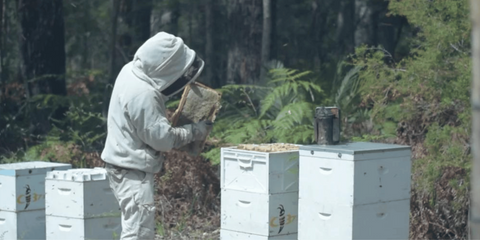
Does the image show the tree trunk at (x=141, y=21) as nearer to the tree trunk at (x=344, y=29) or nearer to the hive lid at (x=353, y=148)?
the tree trunk at (x=344, y=29)

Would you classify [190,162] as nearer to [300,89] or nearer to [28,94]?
[300,89]

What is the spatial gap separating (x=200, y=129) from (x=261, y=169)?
72 centimetres

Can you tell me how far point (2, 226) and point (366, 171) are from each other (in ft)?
11.6

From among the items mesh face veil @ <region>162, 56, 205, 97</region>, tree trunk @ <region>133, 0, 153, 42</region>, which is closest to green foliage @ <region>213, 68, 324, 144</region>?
mesh face veil @ <region>162, 56, 205, 97</region>

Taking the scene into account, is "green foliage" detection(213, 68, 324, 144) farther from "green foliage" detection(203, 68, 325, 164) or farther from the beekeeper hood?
the beekeeper hood

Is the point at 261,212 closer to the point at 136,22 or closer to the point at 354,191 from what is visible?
the point at 354,191

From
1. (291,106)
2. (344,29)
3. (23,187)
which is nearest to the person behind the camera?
(23,187)

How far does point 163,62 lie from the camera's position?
208 inches

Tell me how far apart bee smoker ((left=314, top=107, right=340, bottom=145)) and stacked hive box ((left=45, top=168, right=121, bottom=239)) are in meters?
1.98

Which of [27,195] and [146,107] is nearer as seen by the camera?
[146,107]

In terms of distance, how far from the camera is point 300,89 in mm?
8914

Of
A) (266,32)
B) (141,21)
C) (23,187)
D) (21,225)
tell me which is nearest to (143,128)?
(23,187)

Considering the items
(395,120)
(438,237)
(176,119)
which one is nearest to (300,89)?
(395,120)

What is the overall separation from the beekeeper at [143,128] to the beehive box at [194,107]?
0.22 meters
